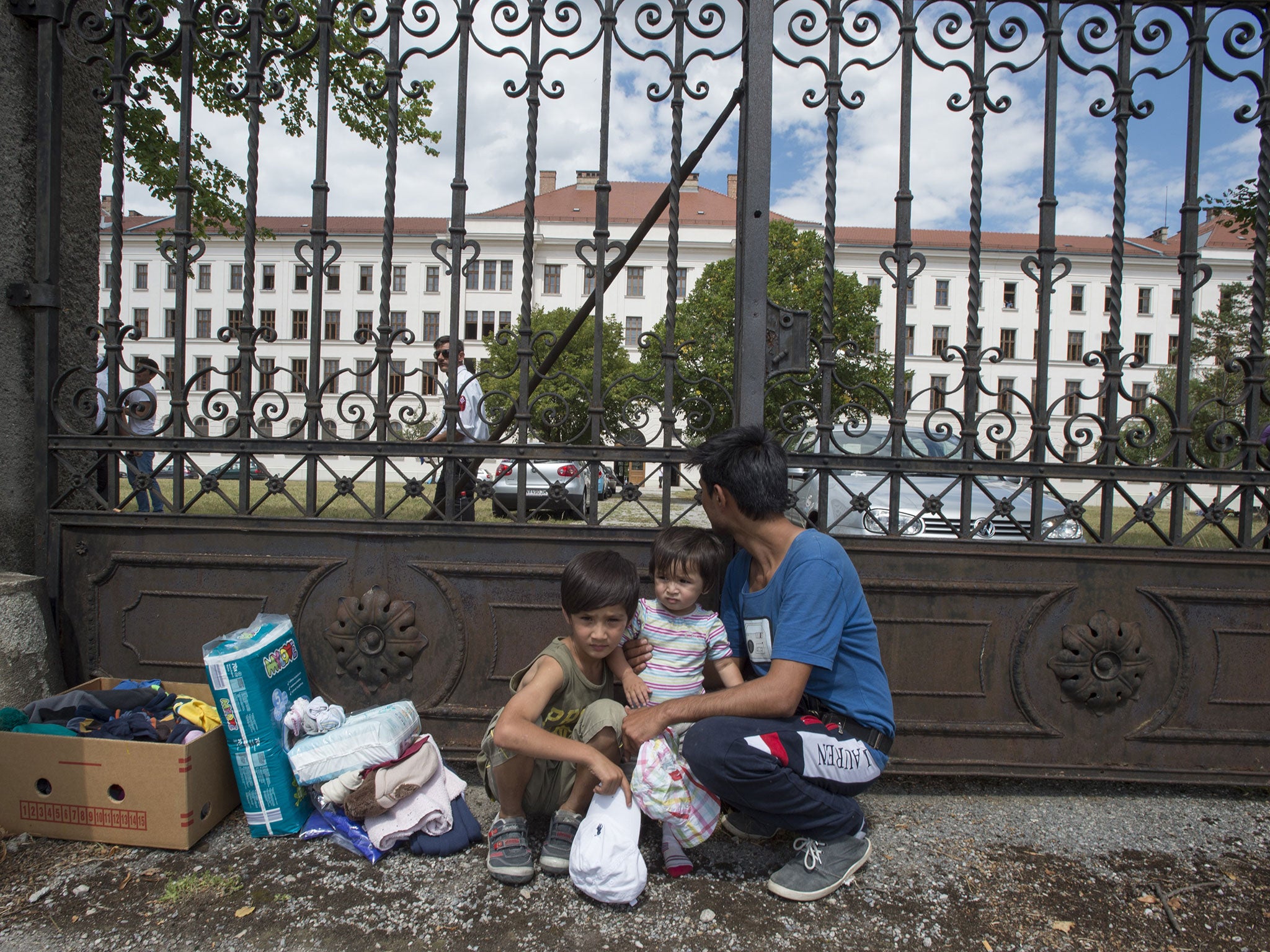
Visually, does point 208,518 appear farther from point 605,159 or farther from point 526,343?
point 605,159

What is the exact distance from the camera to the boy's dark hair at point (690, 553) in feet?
9.04

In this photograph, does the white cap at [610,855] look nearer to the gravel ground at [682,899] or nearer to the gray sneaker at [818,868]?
the gravel ground at [682,899]

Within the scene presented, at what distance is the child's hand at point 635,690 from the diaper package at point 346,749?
0.87 meters

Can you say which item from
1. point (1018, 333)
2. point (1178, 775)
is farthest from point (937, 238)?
point (1178, 775)

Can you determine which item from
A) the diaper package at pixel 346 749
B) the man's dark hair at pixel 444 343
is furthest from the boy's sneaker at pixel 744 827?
the man's dark hair at pixel 444 343

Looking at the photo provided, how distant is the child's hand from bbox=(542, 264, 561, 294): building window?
123ft

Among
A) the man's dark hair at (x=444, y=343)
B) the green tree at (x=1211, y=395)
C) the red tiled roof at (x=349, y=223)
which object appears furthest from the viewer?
the red tiled roof at (x=349, y=223)

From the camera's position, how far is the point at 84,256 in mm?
3648

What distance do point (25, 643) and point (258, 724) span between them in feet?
4.31

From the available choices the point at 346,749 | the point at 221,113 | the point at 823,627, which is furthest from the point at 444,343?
the point at 221,113

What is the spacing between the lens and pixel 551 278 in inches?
1681

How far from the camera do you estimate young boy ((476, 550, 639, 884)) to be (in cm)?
254

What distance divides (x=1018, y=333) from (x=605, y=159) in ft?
148

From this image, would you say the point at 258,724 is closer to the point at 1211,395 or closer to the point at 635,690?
the point at 635,690
